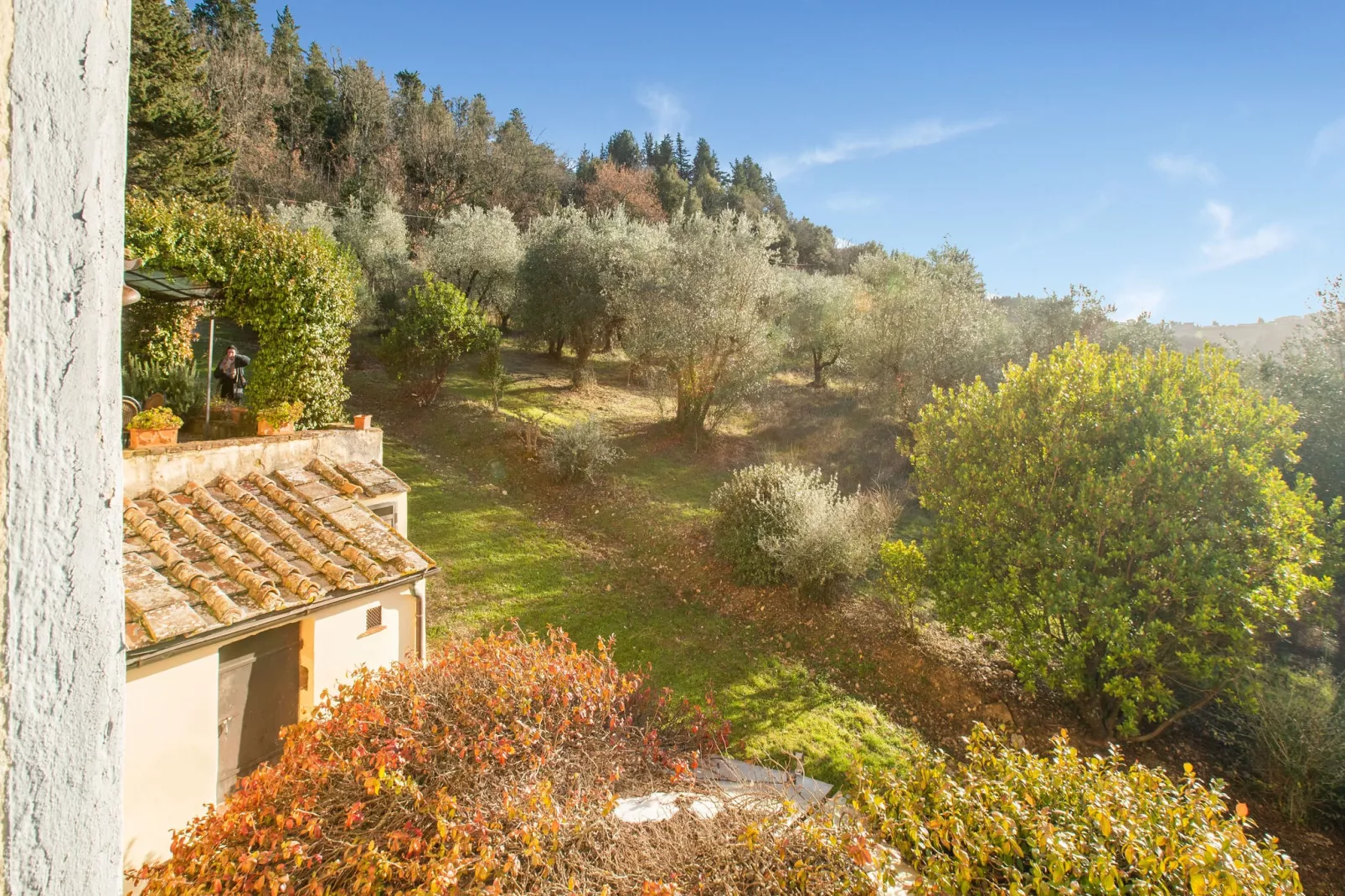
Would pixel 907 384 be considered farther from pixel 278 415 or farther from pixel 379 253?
pixel 379 253

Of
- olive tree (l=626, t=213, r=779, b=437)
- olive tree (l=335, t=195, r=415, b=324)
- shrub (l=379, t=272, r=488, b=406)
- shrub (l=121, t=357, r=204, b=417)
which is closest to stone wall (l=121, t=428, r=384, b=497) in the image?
shrub (l=121, t=357, r=204, b=417)

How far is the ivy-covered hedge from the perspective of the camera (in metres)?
8.88

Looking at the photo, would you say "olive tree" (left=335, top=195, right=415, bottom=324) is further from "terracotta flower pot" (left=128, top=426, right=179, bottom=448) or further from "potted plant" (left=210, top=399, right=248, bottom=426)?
"terracotta flower pot" (left=128, top=426, right=179, bottom=448)

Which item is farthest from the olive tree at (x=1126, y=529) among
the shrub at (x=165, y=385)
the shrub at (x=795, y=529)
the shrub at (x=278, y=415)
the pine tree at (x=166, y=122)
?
the pine tree at (x=166, y=122)

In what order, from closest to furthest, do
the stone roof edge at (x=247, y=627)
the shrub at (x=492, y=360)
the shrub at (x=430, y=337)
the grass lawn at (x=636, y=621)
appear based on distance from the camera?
the stone roof edge at (x=247, y=627), the grass lawn at (x=636, y=621), the shrub at (x=430, y=337), the shrub at (x=492, y=360)

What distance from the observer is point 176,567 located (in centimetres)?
547

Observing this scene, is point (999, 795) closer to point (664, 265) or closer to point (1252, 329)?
point (664, 265)

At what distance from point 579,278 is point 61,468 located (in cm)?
2342

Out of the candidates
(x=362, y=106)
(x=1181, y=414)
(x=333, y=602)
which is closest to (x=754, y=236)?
(x=1181, y=414)

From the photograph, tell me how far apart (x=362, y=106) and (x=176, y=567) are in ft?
149

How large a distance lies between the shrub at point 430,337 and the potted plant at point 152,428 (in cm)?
1257

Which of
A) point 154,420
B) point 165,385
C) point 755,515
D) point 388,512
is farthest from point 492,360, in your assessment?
point 154,420

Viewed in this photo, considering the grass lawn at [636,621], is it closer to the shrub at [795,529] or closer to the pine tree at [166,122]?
the shrub at [795,529]

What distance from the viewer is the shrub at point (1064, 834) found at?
2988 mm
